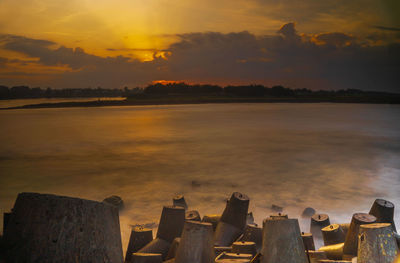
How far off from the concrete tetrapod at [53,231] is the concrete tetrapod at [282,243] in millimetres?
1553

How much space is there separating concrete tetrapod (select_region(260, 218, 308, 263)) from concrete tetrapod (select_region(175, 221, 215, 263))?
1.78ft

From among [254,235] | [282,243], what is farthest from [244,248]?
[282,243]

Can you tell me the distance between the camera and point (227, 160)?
1439 cm

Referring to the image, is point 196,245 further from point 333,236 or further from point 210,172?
point 210,172

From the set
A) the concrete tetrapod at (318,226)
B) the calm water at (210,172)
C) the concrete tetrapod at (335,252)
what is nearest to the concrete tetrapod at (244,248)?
the concrete tetrapod at (335,252)

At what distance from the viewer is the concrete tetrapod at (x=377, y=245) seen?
339 cm

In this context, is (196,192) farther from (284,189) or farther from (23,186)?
(23,186)

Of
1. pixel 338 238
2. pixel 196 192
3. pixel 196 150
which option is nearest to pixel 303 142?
pixel 196 150

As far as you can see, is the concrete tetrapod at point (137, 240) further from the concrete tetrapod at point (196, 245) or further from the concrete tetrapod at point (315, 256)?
the concrete tetrapod at point (315, 256)

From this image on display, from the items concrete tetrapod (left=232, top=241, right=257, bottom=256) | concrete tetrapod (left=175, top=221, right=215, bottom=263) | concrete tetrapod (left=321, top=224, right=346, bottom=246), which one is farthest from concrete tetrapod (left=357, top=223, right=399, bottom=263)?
concrete tetrapod (left=175, top=221, right=215, bottom=263)

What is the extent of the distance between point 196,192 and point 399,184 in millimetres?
5710

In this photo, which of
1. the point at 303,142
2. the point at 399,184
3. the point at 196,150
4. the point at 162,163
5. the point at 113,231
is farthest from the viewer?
the point at 303,142

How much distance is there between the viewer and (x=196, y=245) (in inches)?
145

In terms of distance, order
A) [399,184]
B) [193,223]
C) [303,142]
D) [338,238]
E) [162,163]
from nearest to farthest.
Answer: [193,223] → [338,238] → [399,184] → [162,163] → [303,142]
